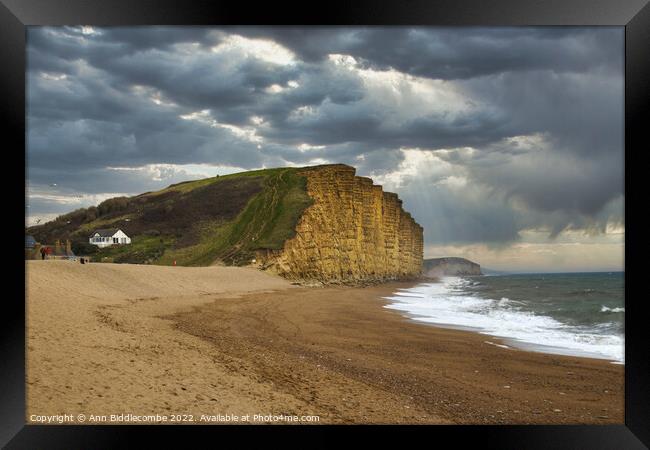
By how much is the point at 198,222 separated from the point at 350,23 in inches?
2064

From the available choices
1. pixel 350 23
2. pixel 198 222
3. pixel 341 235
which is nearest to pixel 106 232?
pixel 198 222

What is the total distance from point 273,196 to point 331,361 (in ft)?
156

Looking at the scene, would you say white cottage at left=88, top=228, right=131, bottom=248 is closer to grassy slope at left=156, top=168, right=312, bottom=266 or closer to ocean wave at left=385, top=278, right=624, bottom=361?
grassy slope at left=156, top=168, right=312, bottom=266

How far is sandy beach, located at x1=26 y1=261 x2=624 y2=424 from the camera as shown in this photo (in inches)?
227

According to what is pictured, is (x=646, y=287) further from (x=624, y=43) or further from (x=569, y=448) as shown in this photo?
(x=624, y=43)

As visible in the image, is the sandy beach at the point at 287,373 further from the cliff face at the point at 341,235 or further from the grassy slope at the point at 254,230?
the cliff face at the point at 341,235

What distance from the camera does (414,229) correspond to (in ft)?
270

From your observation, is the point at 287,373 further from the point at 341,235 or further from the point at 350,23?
the point at 341,235

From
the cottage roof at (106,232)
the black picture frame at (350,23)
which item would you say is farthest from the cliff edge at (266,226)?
the black picture frame at (350,23)

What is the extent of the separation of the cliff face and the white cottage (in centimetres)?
1737

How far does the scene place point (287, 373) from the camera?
25.0ft

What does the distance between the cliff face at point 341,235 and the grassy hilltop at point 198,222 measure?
4.72 ft

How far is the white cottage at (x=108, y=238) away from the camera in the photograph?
48.8 m

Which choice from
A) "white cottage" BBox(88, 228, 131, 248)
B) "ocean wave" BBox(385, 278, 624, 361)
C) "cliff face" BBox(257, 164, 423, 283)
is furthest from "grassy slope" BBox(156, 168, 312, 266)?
"ocean wave" BBox(385, 278, 624, 361)
